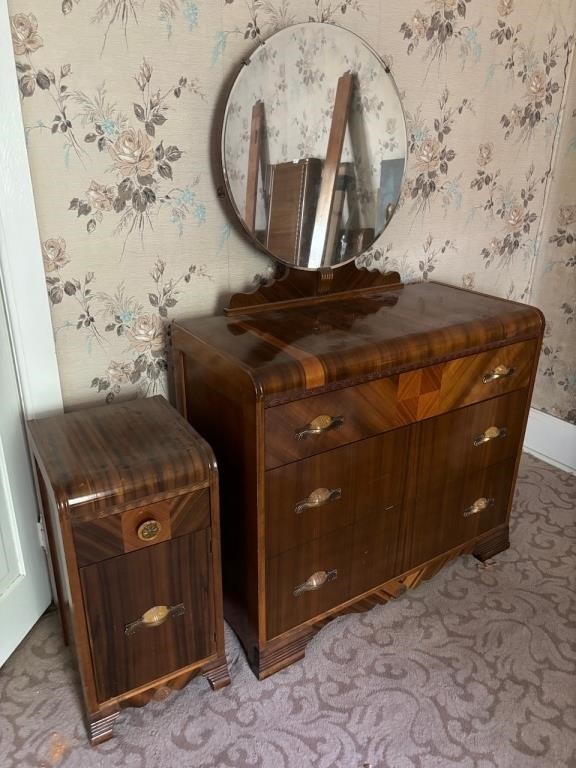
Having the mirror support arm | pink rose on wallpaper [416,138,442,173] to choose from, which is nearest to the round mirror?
the mirror support arm

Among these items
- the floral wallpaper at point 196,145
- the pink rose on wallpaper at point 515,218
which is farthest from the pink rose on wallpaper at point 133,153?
the pink rose on wallpaper at point 515,218

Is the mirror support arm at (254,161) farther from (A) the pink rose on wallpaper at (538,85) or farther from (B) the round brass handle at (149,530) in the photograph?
(A) the pink rose on wallpaper at (538,85)

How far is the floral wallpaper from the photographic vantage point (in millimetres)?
1338

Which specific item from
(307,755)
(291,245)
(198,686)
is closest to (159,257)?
(291,245)

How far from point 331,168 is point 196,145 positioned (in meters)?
0.37

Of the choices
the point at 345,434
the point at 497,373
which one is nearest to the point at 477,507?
the point at 497,373

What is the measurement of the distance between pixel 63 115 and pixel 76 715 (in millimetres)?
1361

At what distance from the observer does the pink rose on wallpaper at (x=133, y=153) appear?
141cm

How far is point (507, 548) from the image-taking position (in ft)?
6.40

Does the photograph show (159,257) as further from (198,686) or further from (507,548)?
(507,548)

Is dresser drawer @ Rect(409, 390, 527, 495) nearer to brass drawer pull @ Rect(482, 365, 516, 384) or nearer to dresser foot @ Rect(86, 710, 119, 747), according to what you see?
brass drawer pull @ Rect(482, 365, 516, 384)

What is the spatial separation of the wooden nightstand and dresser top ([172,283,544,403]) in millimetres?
221

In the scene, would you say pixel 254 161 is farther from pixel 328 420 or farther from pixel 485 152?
pixel 485 152

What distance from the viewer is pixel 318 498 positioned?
4.56 feet
